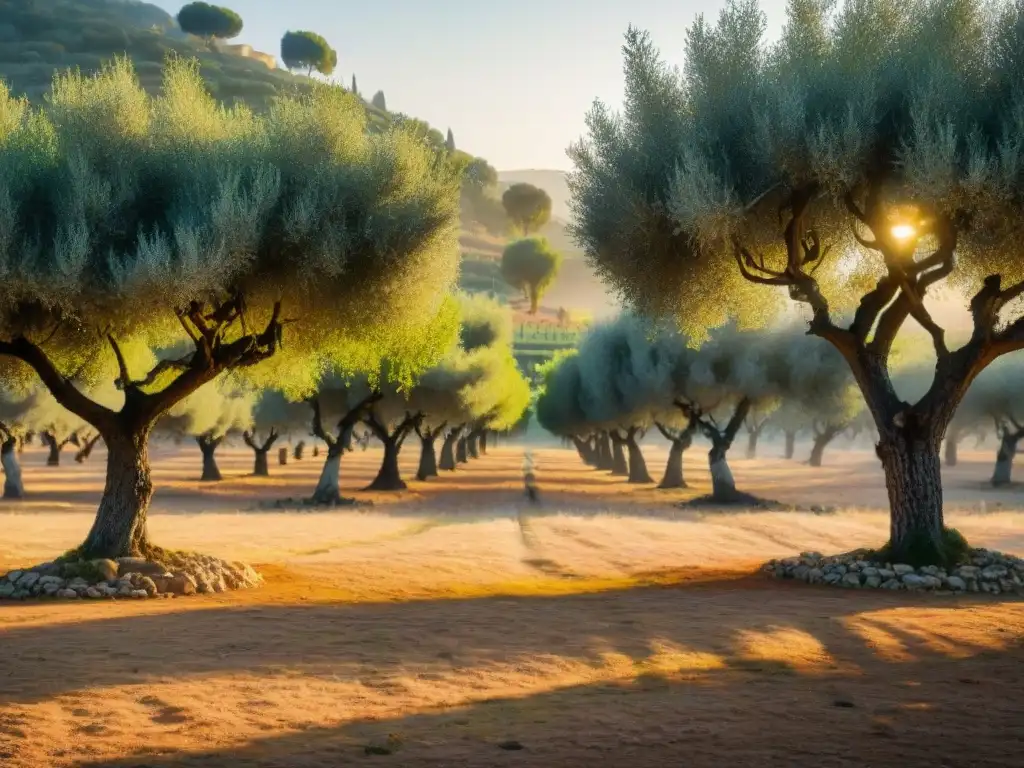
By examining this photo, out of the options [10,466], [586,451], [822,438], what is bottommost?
[10,466]

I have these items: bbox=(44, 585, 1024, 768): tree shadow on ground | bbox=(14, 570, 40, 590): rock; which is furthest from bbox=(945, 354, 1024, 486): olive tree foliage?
bbox=(14, 570, 40, 590): rock

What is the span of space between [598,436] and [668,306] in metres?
59.3

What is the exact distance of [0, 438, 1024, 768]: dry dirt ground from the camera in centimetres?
751

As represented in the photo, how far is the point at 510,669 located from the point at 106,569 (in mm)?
7832

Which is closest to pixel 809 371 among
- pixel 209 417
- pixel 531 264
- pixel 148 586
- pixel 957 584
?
pixel 957 584

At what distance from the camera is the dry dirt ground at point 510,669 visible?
751cm

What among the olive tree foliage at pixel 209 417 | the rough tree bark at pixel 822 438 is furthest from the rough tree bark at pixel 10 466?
the rough tree bark at pixel 822 438

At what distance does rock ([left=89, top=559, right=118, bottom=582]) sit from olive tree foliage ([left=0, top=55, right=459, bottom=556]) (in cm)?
55

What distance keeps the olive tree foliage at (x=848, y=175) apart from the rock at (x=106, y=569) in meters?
8.79

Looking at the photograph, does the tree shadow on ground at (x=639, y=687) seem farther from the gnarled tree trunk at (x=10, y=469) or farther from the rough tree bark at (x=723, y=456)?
the gnarled tree trunk at (x=10, y=469)

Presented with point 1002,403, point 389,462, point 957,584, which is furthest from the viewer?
point 1002,403

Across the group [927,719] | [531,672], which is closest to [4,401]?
[531,672]

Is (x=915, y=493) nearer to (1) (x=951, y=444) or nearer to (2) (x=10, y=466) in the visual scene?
(2) (x=10, y=466)

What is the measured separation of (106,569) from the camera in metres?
15.9
